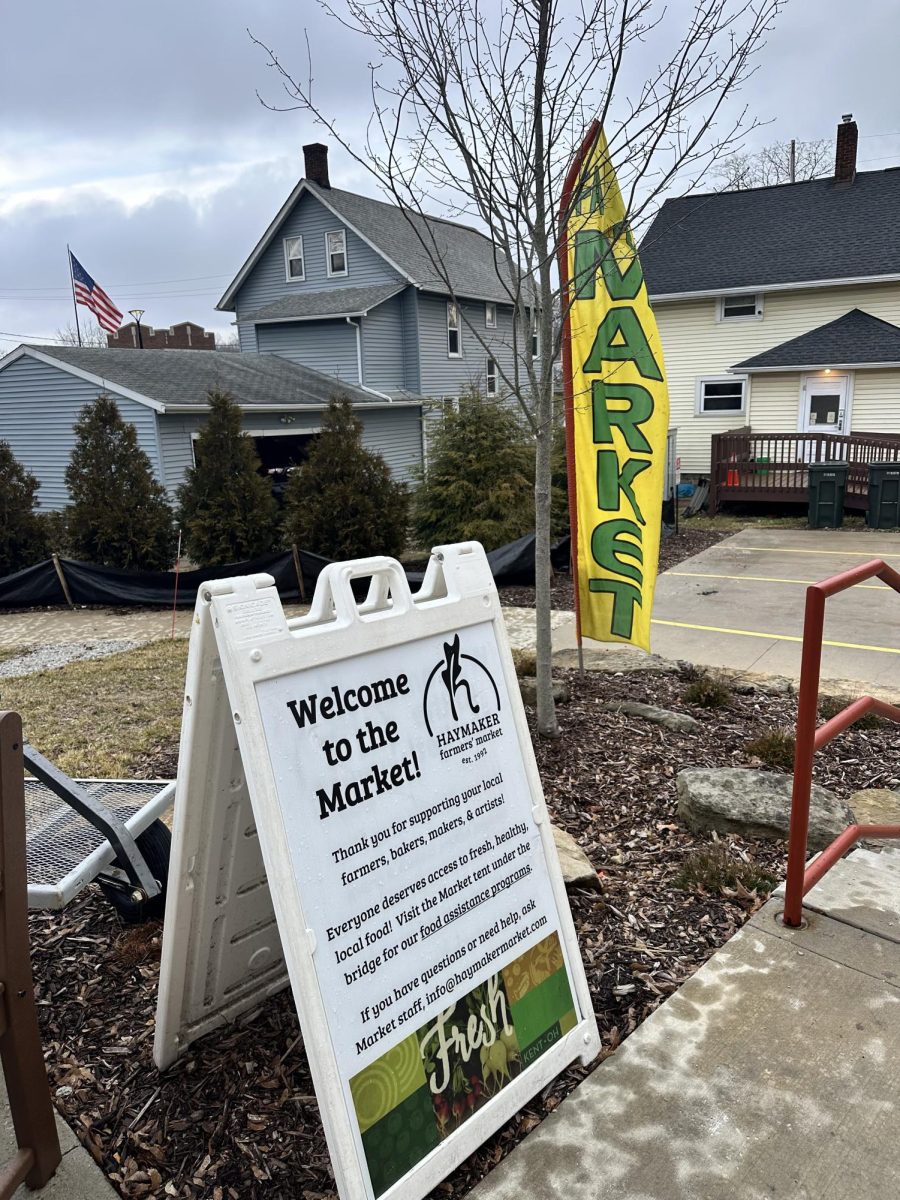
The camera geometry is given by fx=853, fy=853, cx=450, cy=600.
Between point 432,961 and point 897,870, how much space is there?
224 centimetres

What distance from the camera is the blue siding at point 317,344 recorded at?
23.5 m

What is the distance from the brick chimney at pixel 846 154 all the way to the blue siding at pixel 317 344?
13.4m

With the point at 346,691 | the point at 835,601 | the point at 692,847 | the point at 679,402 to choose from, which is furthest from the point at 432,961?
the point at 679,402

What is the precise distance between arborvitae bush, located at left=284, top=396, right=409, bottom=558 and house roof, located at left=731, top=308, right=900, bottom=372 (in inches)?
455

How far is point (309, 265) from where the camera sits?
82.1 feet

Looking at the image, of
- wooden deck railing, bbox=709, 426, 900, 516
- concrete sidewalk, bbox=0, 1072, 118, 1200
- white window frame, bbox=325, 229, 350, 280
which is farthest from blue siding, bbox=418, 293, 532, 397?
concrete sidewalk, bbox=0, 1072, 118, 1200

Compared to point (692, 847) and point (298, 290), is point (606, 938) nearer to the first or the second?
point (692, 847)

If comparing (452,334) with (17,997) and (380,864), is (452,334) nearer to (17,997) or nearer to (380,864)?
(380,864)

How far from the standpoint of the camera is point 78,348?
19.6 m

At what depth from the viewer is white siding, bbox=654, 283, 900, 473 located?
19422mm

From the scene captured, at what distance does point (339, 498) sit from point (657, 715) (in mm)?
8271

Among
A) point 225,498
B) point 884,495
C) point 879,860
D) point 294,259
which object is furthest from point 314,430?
point 879,860

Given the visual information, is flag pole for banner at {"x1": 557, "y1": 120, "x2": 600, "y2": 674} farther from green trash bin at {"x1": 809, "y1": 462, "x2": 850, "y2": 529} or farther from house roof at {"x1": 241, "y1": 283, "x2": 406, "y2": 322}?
house roof at {"x1": 241, "y1": 283, "x2": 406, "y2": 322}

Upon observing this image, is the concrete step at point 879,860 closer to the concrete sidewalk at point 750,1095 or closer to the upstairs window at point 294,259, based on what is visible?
the concrete sidewalk at point 750,1095
